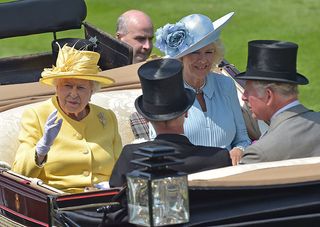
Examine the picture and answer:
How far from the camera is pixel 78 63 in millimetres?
6176

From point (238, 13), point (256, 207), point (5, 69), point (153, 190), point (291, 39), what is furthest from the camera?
point (238, 13)

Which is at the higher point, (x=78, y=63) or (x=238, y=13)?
(x=78, y=63)

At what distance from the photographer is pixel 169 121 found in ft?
16.7

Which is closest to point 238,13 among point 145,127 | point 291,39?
point 291,39

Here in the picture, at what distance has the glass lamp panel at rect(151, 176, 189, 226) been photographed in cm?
439

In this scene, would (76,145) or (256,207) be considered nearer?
(256,207)

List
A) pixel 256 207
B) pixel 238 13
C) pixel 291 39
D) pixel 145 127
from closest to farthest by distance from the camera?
pixel 256 207 < pixel 145 127 < pixel 291 39 < pixel 238 13

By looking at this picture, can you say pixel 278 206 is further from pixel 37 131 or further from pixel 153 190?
pixel 37 131

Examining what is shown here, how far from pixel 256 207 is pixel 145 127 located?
7.67ft

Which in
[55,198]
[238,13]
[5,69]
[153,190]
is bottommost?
[238,13]

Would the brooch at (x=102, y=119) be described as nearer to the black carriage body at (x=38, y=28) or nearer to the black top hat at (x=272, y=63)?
the black top hat at (x=272, y=63)

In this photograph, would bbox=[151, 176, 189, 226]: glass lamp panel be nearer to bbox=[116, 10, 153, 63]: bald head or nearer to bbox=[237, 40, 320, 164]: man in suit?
bbox=[237, 40, 320, 164]: man in suit

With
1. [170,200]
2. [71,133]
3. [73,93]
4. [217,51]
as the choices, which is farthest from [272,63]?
[170,200]

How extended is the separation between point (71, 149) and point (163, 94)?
117 cm
